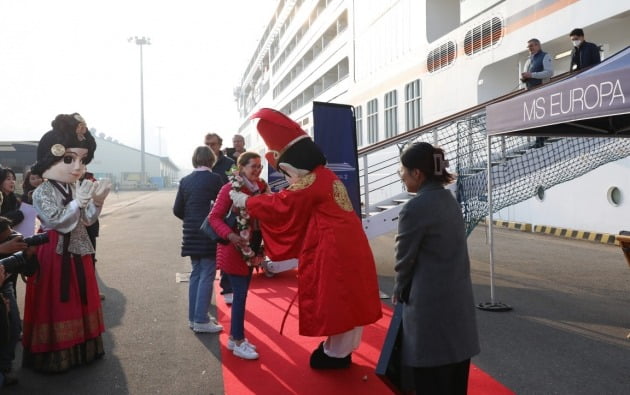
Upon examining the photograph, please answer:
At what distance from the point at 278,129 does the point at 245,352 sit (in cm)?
186

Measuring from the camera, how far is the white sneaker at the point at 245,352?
162 inches

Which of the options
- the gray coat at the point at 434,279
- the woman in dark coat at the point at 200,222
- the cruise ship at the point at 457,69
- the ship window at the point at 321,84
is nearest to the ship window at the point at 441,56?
the cruise ship at the point at 457,69

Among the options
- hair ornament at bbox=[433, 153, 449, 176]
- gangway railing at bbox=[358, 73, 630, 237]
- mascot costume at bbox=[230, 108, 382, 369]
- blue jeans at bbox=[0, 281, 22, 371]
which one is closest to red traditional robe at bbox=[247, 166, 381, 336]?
mascot costume at bbox=[230, 108, 382, 369]

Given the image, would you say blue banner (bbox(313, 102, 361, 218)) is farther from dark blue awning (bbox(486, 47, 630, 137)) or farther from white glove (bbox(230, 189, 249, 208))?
white glove (bbox(230, 189, 249, 208))

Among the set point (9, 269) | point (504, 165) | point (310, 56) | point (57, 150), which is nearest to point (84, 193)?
point (57, 150)

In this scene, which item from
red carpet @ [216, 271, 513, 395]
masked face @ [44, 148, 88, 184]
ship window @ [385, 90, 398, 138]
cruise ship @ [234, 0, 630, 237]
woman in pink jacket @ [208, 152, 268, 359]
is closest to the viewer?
red carpet @ [216, 271, 513, 395]

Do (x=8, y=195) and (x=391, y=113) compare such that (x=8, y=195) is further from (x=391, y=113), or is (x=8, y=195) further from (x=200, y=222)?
(x=391, y=113)

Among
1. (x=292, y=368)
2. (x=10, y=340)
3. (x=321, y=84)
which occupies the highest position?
(x=321, y=84)

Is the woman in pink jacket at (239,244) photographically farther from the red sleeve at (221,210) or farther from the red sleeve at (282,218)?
the red sleeve at (282,218)

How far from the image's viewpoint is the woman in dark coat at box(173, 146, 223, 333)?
482 cm

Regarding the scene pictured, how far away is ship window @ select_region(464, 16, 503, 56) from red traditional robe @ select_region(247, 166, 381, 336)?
10.7 metres

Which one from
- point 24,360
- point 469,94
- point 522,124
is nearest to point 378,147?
point 522,124

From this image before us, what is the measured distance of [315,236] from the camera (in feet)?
11.4

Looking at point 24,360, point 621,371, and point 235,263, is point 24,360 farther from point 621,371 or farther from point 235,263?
point 621,371
